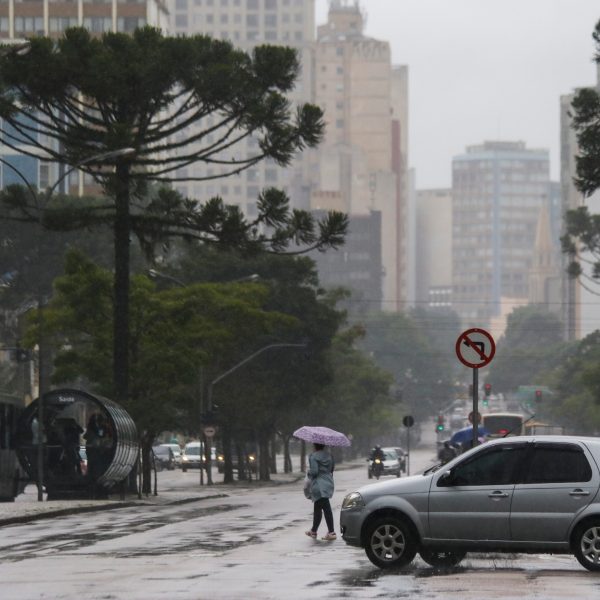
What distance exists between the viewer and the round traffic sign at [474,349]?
26188 mm

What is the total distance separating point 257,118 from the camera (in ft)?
155

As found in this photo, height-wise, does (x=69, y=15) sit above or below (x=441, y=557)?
above

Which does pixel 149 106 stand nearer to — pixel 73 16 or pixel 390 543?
pixel 390 543

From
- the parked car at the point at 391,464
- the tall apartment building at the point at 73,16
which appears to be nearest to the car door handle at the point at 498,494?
the parked car at the point at 391,464

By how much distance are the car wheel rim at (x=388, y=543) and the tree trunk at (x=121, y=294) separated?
1089 inches

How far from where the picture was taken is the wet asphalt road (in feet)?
58.3

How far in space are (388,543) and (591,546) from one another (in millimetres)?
2286

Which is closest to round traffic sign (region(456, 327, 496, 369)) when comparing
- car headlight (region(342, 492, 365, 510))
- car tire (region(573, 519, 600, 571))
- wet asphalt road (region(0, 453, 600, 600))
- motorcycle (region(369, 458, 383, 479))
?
wet asphalt road (region(0, 453, 600, 600))

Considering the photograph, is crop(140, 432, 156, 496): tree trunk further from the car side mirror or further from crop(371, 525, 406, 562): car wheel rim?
the car side mirror

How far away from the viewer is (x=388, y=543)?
68.7ft

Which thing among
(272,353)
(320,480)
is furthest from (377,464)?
(320,480)

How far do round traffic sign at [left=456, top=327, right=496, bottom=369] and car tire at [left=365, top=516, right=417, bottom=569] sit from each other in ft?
18.2

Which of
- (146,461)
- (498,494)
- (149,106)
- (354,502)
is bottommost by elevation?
(146,461)

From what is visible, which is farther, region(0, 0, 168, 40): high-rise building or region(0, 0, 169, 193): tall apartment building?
region(0, 0, 168, 40): high-rise building
